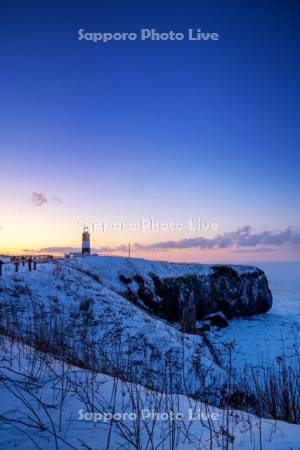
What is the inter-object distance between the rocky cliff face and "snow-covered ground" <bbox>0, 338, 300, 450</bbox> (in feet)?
76.2

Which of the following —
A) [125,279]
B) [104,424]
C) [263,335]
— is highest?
[104,424]

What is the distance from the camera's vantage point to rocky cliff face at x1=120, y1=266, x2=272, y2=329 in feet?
102

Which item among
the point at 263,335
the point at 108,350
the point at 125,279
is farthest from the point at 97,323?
the point at 263,335

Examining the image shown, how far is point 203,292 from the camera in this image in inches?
1540

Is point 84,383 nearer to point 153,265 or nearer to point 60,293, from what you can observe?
point 60,293

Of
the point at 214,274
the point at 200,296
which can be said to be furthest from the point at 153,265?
the point at 214,274

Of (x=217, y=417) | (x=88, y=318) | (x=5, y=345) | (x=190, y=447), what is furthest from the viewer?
(x=88, y=318)

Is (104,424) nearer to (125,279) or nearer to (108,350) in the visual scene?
(108,350)

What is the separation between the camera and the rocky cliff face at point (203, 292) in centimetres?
3097

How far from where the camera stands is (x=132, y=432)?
3514mm

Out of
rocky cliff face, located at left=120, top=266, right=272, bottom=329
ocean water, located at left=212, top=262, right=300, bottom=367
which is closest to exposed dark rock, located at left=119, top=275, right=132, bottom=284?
rocky cliff face, located at left=120, top=266, right=272, bottom=329

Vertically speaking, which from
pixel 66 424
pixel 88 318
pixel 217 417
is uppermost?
pixel 66 424

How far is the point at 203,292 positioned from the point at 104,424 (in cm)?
3668

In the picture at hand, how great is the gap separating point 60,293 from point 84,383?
11.4 m
